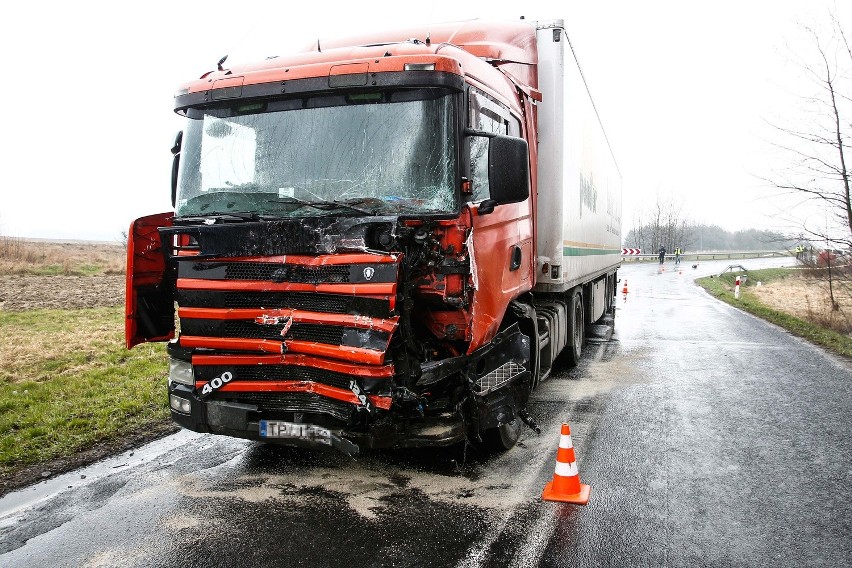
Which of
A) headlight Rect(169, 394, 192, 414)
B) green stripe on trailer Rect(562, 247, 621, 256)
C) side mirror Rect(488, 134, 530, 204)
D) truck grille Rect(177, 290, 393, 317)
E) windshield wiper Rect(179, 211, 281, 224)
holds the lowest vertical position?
headlight Rect(169, 394, 192, 414)

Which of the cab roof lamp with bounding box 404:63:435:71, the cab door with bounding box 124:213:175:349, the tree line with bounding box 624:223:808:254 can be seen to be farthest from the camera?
the tree line with bounding box 624:223:808:254

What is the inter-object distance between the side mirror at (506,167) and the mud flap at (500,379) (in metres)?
1.14

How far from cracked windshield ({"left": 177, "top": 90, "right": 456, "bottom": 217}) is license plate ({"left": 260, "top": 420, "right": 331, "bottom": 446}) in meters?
1.44

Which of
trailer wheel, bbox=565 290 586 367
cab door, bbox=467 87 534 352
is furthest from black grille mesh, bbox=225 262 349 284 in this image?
trailer wheel, bbox=565 290 586 367

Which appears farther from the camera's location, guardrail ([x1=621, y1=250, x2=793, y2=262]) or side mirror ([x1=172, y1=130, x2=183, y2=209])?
guardrail ([x1=621, y1=250, x2=793, y2=262])

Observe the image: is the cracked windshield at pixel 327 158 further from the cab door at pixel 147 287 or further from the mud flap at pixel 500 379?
the mud flap at pixel 500 379

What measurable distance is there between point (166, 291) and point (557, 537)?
11.5 feet

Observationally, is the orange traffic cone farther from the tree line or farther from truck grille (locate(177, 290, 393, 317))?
the tree line

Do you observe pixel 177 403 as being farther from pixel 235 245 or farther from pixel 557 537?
pixel 557 537

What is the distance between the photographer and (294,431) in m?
4.19

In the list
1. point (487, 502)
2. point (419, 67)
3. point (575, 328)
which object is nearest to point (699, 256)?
point (575, 328)

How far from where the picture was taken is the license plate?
414 cm

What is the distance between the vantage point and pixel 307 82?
14.7ft

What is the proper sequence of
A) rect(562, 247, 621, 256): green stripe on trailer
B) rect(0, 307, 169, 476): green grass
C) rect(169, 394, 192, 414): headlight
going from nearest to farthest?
rect(169, 394, 192, 414): headlight → rect(0, 307, 169, 476): green grass → rect(562, 247, 621, 256): green stripe on trailer
